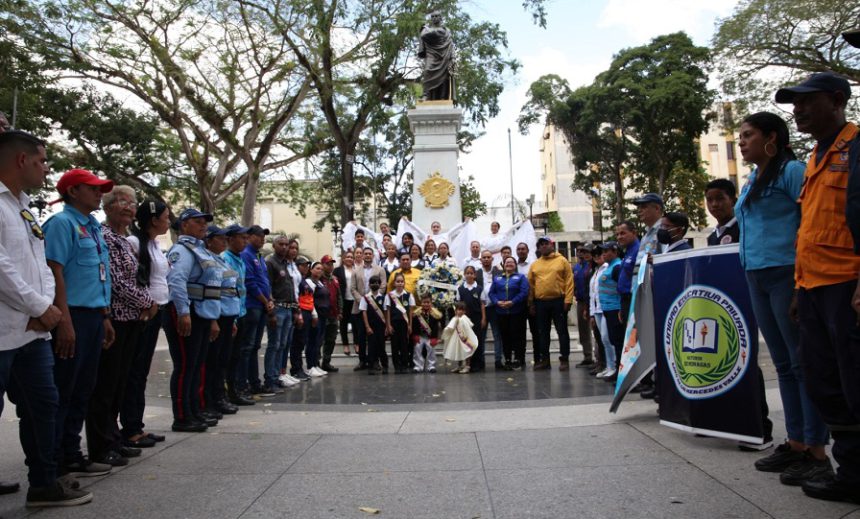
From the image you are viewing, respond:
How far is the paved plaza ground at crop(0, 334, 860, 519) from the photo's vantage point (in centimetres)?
355

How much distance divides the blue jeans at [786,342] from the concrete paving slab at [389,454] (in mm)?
1950

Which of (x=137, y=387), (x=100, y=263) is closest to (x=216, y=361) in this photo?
(x=137, y=387)

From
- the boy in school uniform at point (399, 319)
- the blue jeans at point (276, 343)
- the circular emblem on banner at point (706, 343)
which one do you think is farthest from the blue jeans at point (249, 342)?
the circular emblem on banner at point (706, 343)

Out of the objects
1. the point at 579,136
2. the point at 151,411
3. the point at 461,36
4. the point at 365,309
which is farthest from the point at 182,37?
the point at 579,136

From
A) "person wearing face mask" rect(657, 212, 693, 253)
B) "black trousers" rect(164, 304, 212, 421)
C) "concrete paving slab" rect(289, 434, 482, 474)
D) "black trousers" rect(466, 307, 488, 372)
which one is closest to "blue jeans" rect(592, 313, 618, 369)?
"black trousers" rect(466, 307, 488, 372)

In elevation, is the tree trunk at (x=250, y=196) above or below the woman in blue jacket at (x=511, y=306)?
above

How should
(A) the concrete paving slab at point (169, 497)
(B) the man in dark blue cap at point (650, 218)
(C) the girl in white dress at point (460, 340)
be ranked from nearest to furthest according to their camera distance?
(A) the concrete paving slab at point (169, 497), (B) the man in dark blue cap at point (650, 218), (C) the girl in white dress at point (460, 340)

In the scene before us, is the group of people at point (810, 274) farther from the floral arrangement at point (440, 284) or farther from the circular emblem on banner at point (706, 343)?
the floral arrangement at point (440, 284)

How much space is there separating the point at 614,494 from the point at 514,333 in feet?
23.5

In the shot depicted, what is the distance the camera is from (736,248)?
475cm

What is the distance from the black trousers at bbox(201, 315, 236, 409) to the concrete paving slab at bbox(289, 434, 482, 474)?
5.59ft

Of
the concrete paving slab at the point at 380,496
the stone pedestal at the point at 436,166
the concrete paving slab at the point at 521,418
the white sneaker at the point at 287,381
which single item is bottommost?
the concrete paving slab at the point at 380,496

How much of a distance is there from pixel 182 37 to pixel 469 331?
55.1 feet

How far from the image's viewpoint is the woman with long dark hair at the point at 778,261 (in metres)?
3.98
